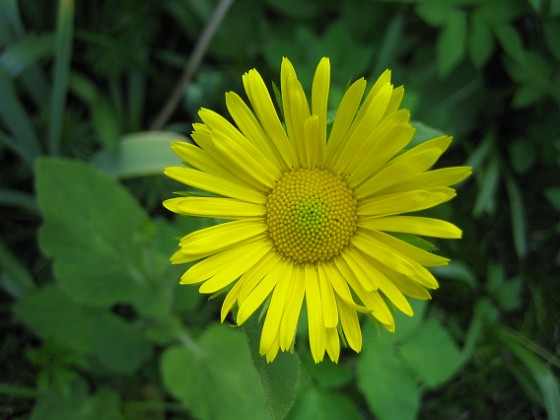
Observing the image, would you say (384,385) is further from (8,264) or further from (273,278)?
(8,264)

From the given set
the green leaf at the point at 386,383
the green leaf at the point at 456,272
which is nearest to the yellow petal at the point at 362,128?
the green leaf at the point at 386,383

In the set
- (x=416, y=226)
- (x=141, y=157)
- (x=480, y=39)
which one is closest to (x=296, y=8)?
(x=480, y=39)

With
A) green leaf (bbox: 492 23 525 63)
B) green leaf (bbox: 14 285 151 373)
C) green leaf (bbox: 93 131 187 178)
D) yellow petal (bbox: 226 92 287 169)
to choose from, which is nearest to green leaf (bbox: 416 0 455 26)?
green leaf (bbox: 492 23 525 63)

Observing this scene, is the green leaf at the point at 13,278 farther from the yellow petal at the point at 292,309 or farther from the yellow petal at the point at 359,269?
the yellow petal at the point at 359,269

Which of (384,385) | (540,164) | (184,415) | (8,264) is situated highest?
(540,164)

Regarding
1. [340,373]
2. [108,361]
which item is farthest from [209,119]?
[108,361]
